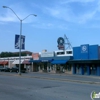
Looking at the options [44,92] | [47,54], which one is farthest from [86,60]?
[44,92]

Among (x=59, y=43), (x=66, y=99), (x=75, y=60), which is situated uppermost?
(x=59, y=43)

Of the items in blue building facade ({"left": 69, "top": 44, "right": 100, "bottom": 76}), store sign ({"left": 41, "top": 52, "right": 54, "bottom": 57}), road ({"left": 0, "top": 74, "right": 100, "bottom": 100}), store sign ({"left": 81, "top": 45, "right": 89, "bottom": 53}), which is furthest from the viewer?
store sign ({"left": 41, "top": 52, "right": 54, "bottom": 57})

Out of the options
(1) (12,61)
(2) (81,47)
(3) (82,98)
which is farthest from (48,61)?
(3) (82,98)

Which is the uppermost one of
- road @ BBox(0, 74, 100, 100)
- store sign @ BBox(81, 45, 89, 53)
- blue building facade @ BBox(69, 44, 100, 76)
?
store sign @ BBox(81, 45, 89, 53)

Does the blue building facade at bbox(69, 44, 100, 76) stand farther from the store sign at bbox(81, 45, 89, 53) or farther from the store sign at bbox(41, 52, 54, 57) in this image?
the store sign at bbox(41, 52, 54, 57)

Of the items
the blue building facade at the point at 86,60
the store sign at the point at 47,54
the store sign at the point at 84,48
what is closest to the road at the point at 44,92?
the blue building facade at the point at 86,60

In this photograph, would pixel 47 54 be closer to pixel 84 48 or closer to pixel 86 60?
pixel 84 48

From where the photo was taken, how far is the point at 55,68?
5703 centimetres

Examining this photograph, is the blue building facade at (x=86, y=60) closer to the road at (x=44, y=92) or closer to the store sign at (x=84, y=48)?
the store sign at (x=84, y=48)

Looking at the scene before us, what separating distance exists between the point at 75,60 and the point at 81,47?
312 cm

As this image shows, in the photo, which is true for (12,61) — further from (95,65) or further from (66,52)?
(95,65)

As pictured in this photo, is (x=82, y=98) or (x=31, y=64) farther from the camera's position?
(x=31, y=64)

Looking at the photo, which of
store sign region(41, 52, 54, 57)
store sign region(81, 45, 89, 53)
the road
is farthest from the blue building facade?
the road

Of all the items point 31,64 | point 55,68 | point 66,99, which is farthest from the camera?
point 31,64
